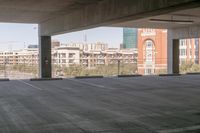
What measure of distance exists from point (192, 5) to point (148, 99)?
4.79 metres

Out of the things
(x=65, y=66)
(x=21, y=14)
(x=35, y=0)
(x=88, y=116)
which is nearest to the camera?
(x=88, y=116)

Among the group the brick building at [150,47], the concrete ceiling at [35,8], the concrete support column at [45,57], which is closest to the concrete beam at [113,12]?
the concrete ceiling at [35,8]

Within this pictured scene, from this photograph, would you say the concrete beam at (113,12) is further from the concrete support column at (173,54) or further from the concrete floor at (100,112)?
the concrete support column at (173,54)

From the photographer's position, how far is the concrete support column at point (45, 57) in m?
29.3

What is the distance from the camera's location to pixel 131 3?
49.0 feet

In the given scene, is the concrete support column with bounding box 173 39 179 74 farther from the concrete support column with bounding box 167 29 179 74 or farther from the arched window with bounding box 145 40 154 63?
the arched window with bounding box 145 40 154 63

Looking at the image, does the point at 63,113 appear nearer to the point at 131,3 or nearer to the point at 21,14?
the point at 131,3

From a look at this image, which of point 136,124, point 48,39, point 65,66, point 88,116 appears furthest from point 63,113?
point 65,66

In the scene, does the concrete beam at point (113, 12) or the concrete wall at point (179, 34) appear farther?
the concrete wall at point (179, 34)

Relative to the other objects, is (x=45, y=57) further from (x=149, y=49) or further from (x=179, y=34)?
(x=149, y=49)

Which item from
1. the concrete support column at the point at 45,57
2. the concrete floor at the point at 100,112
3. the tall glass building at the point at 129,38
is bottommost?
the concrete floor at the point at 100,112

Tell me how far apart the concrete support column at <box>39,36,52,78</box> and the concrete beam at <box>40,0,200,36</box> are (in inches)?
171

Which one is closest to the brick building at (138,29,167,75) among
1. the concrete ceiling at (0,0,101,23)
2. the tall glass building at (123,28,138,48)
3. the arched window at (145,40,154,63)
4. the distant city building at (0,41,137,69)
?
the arched window at (145,40,154,63)

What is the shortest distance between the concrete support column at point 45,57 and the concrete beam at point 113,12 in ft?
14.3
